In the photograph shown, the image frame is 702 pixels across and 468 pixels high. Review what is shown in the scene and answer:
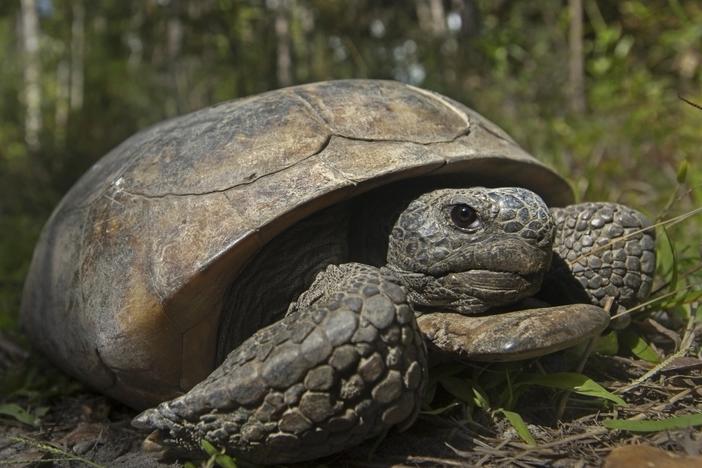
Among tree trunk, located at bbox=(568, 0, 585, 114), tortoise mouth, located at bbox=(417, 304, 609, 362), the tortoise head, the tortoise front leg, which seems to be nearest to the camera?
tortoise mouth, located at bbox=(417, 304, 609, 362)

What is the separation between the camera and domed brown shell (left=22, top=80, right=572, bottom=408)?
6.48ft

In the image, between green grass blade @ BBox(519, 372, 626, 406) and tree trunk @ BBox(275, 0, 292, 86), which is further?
tree trunk @ BBox(275, 0, 292, 86)

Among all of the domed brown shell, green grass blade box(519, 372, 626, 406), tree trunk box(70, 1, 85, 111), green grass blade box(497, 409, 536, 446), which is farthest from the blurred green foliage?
tree trunk box(70, 1, 85, 111)

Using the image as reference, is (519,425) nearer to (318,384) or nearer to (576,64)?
(318,384)

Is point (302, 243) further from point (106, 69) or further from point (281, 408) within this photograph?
point (106, 69)

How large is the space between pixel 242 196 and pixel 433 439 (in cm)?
96

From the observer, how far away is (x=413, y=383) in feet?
5.65

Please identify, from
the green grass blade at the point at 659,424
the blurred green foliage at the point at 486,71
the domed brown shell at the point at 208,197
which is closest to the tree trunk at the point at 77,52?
the blurred green foliage at the point at 486,71

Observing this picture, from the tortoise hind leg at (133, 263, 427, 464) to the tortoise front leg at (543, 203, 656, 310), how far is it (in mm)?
933

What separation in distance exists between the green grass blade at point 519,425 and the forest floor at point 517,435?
24mm

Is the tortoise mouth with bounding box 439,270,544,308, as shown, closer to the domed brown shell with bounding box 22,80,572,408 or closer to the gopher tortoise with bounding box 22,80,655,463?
the gopher tortoise with bounding box 22,80,655,463

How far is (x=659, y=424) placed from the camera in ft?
5.70

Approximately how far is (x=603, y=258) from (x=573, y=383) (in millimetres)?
611

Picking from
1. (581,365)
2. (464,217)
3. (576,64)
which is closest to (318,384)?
(464,217)
